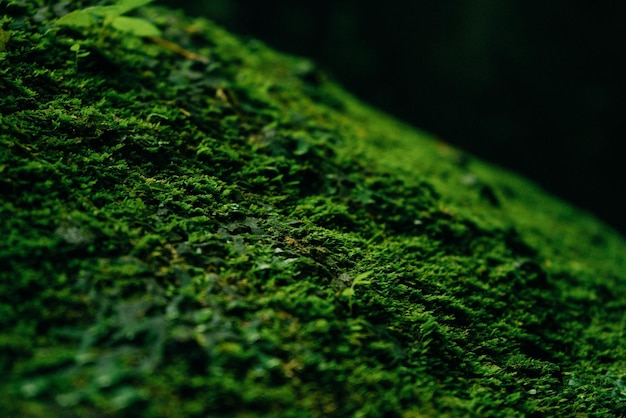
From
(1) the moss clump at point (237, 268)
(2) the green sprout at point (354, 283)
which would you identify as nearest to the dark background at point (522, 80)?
(1) the moss clump at point (237, 268)

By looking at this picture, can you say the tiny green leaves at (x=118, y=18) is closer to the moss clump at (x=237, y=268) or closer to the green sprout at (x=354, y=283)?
the moss clump at (x=237, y=268)

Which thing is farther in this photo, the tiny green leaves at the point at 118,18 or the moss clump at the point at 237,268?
the tiny green leaves at the point at 118,18

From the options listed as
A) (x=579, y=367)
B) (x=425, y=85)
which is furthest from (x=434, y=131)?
(x=579, y=367)

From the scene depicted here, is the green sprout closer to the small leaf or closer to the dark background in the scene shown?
the small leaf

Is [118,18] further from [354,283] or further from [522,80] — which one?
[522,80]

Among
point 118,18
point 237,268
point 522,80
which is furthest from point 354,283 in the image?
point 522,80

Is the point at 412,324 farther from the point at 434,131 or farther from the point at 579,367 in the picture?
the point at 434,131
